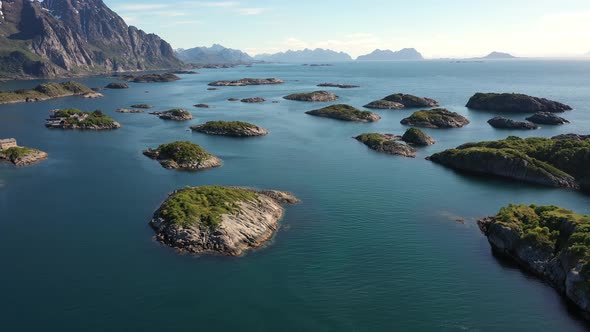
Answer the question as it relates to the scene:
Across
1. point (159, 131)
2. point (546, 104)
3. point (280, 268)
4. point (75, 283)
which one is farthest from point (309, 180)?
point (546, 104)

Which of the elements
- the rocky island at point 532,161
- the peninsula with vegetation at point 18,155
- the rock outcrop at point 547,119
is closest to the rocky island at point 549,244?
the rocky island at point 532,161

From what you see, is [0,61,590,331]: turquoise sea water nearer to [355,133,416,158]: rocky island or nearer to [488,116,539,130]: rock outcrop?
[355,133,416,158]: rocky island

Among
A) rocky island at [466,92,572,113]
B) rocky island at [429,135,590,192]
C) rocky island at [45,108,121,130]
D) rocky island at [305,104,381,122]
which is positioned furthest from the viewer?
rocky island at [466,92,572,113]

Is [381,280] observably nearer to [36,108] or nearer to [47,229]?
[47,229]

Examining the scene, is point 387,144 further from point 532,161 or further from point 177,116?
point 177,116

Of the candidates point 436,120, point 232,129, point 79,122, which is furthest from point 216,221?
point 436,120

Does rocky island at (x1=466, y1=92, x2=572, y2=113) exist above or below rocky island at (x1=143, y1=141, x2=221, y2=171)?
above

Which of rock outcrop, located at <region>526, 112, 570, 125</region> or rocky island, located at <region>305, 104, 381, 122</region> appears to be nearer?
rock outcrop, located at <region>526, 112, 570, 125</region>

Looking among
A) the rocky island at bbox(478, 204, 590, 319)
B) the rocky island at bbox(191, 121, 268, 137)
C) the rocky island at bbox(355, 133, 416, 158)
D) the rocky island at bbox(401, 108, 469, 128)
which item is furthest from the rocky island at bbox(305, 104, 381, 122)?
the rocky island at bbox(478, 204, 590, 319)
